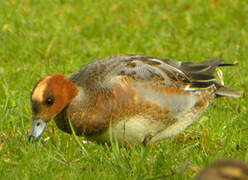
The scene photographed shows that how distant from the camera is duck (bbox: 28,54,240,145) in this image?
529 centimetres

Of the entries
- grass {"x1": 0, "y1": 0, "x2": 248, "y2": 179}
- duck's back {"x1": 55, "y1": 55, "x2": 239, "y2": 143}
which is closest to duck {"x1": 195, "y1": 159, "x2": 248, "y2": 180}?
grass {"x1": 0, "y1": 0, "x2": 248, "y2": 179}

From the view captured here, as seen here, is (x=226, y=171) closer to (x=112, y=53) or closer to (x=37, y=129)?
(x=37, y=129)

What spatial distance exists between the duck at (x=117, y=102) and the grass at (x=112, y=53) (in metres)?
0.19

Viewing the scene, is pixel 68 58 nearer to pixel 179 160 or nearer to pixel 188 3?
pixel 188 3

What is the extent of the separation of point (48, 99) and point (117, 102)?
60 centimetres

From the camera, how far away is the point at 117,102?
17.4 feet

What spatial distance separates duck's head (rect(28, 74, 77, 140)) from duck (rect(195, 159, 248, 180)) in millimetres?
2115

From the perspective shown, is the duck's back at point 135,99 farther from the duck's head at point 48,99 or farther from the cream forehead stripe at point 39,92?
the cream forehead stripe at point 39,92

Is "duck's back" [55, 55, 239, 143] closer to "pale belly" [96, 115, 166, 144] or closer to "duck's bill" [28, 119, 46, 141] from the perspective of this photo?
"pale belly" [96, 115, 166, 144]

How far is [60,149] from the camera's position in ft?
17.7

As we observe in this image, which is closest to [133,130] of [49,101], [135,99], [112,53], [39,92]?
[135,99]

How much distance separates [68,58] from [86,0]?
2233mm

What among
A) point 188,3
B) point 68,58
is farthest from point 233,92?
point 188,3

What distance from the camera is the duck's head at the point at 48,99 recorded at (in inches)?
206
